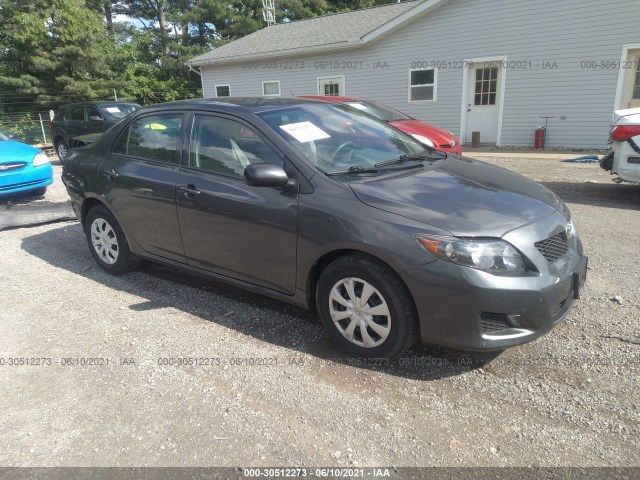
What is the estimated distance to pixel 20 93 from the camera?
2362cm

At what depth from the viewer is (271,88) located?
18438 millimetres

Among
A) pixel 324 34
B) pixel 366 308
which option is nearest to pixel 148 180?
pixel 366 308

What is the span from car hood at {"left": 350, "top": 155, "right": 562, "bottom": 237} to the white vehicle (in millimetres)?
3903

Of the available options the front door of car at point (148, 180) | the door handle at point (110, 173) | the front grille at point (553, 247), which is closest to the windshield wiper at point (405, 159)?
the front grille at point (553, 247)

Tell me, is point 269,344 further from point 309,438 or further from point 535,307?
point 535,307

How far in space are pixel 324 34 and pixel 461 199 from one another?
1570 centimetres

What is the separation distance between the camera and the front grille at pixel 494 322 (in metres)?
2.71

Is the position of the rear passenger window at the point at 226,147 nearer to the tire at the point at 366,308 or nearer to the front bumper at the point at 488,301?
the tire at the point at 366,308

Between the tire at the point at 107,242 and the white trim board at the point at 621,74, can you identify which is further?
the white trim board at the point at 621,74

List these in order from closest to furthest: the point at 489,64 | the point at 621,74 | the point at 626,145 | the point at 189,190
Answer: the point at 189,190, the point at 626,145, the point at 621,74, the point at 489,64

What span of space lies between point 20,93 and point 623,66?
995 inches

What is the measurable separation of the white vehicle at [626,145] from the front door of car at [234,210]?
5.36 meters

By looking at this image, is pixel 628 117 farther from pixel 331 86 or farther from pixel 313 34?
pixel 313 34

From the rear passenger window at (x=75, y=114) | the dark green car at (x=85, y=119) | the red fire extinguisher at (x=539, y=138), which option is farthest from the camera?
the rear passenger window at (x=75, y=114)
